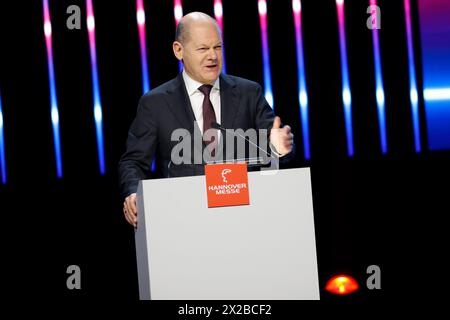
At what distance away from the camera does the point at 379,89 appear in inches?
154

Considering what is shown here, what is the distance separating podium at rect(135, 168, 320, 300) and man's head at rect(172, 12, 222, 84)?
2.14 ft

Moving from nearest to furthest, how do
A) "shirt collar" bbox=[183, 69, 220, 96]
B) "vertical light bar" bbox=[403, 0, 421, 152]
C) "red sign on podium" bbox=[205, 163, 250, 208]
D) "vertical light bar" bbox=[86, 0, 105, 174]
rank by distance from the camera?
1. "red sign on podium" bbox=[205, 163, 250, 208]
2. "shirt collar" bbox=[183, 69, 220, 96]
3. "vertical light bar" bbox=[86, 0, 105, 174]
4. "vertical light bar" bbox=[403, 0, 421, 152]

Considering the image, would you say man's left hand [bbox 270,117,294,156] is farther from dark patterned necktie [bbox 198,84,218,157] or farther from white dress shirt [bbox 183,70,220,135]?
white dress shirt [bbox 183,70,220,135]

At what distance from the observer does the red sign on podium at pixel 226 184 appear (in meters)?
2.03

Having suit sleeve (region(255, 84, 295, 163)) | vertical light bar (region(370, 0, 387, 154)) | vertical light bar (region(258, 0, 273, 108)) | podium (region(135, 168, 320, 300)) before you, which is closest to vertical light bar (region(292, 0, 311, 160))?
vertical light bar (region(258, 0, 273, 108))

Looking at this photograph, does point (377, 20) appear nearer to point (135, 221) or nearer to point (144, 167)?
point (144, 167)

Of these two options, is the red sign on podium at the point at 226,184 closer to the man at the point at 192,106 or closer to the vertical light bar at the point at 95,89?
the man at the point at 192,106

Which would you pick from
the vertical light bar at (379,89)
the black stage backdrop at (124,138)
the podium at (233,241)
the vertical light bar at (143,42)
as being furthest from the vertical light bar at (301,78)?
the podium at (233,241)

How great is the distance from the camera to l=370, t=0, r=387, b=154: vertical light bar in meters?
3.90

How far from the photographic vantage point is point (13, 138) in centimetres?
386

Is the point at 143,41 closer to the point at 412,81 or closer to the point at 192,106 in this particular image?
the point at 192,106

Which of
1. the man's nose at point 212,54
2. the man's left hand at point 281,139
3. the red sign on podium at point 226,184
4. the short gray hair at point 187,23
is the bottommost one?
the red sign on podium at point 226,184

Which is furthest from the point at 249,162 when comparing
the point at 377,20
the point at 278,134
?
the point at 377,20

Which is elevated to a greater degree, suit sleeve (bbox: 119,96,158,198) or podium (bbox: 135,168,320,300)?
suit sleeve (bbox: 119,96,158,198)
